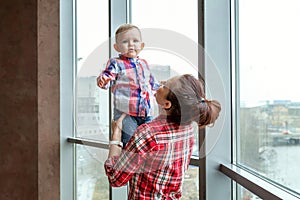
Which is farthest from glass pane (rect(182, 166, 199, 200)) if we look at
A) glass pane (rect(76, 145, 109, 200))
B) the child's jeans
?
glass pane (rect(76, 145, 109, 200))

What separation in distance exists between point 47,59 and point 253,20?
5.74 feet

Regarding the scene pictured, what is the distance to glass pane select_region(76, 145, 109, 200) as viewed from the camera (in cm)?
270

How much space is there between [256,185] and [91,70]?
0.78 m

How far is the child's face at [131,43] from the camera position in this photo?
53.1 inches

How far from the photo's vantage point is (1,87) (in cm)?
299

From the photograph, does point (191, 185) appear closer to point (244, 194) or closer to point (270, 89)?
point (244, 194)

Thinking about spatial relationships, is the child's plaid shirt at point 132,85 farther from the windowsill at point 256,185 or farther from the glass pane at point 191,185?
the glass pane at point 191,185

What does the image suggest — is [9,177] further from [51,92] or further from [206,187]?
[206,187]

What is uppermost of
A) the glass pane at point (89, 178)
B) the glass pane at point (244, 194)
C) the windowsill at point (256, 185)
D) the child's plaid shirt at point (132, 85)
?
the child's plaid shirt at point (132, 85)

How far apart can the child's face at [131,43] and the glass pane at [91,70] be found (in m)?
0.06

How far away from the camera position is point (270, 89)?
4.75ft

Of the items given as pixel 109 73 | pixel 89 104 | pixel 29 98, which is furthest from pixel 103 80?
pixel 29 98

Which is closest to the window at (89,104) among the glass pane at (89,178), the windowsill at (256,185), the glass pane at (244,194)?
the glass pane at (89,178)

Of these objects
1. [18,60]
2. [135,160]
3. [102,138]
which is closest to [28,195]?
[18,60]
